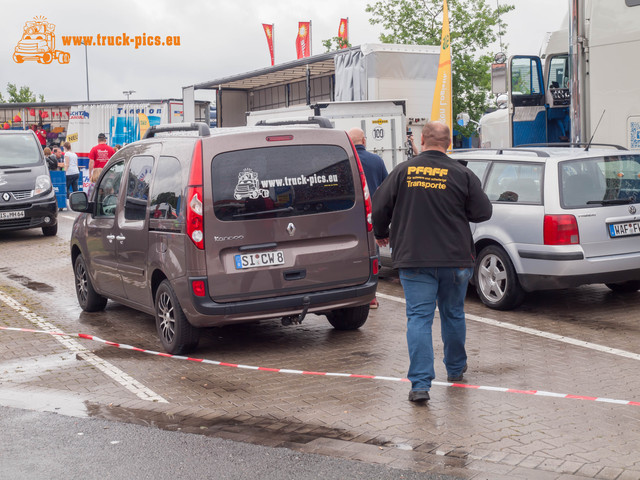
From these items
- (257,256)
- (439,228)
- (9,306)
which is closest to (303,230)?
(257,256)

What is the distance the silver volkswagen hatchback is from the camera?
8.40 meters

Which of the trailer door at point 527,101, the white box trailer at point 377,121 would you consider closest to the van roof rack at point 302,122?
the trailer door at point 527,101

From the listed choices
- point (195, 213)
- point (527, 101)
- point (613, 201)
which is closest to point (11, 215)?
point (527, 101)

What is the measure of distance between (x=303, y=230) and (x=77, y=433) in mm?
2632

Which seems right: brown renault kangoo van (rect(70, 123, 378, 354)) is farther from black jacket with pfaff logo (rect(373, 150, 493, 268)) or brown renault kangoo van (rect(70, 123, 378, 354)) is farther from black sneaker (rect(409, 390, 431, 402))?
black sneaker (rect(409, 390, 431, 402))

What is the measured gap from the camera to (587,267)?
841 centimetres

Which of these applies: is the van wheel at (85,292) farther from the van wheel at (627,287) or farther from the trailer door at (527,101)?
the trailer door at (527,101)

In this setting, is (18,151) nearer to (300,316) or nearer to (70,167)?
(70,167)

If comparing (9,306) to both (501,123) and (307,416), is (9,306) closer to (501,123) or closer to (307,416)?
(307,416)

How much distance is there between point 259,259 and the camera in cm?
710

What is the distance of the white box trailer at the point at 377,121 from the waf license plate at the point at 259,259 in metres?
9.98

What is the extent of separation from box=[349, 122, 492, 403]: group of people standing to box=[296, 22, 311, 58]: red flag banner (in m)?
39.1

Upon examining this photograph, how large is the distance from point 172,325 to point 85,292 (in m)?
2.52

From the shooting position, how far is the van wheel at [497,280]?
884 centimetres
